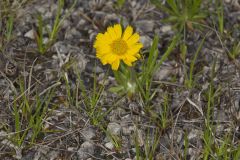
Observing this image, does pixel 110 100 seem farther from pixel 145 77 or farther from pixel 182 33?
pixel 182 33

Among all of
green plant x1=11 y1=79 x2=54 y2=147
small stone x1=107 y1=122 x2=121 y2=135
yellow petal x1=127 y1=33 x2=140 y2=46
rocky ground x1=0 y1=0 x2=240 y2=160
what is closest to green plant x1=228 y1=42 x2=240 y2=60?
rocky ground x1=0 y1=0 x2=240 y2=160

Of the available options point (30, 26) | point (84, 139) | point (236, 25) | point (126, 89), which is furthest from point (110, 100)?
point (236, 25)

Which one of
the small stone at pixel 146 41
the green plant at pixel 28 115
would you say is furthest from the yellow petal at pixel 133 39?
the green plant at pixel 28 115

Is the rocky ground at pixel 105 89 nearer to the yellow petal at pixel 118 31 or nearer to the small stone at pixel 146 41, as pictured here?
the small stone at pixel 146 41

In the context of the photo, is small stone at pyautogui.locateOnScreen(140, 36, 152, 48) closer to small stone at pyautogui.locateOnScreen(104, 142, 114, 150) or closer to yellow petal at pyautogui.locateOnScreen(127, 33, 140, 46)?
yellow petal at pyautogui.locateOnScreen(127, 33, 140, 46)

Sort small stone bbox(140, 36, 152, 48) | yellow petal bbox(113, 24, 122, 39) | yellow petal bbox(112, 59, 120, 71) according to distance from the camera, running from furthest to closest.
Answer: small stone bbox(140, 36, 152, 48) < yellow petal bbox(113, 24, 122, 39) < yellow petal bbox(112, 59, 120, 71)

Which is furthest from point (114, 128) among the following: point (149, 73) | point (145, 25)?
point (145, 25)
